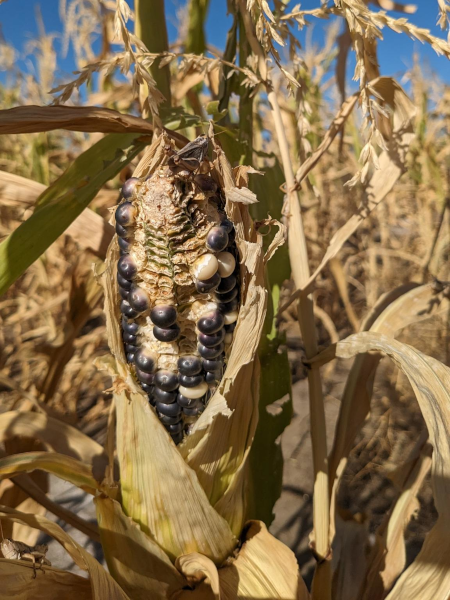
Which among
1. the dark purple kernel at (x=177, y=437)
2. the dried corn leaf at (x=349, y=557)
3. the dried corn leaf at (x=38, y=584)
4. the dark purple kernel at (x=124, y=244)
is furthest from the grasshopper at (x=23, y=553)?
the dried corn leaf at (x=349, y=557)

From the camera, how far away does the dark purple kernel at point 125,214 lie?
2.10 ft

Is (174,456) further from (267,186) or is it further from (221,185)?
(267,186)

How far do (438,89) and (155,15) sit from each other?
115 inches

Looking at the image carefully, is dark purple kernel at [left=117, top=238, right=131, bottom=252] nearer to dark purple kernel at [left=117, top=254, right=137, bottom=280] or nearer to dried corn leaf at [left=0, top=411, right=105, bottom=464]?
dark purple kernel at [left=117, top=254, right=137, bottom=280]

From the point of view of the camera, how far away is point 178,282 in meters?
0.66

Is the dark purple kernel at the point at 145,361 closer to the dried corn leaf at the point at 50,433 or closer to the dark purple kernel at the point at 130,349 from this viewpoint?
the dark purple kernel at the point at 130,349

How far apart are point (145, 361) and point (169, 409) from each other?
0.27 feet

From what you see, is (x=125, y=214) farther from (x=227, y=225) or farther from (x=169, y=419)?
(x=169, y=419)

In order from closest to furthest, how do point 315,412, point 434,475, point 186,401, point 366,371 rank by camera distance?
1. point 434,475
2. point 186,401
3. point 315,412
4. point 366,371

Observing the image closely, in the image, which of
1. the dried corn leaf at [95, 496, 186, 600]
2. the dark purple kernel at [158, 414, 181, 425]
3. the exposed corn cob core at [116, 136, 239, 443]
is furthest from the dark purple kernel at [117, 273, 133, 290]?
the dried corn leaf at [95, 496, 186, 600]

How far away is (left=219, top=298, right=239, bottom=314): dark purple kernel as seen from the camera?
685mm

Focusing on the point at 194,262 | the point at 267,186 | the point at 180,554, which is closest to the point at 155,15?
the point at 267,186

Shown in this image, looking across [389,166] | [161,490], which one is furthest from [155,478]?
[389,166]

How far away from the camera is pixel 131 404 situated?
2.21ft
